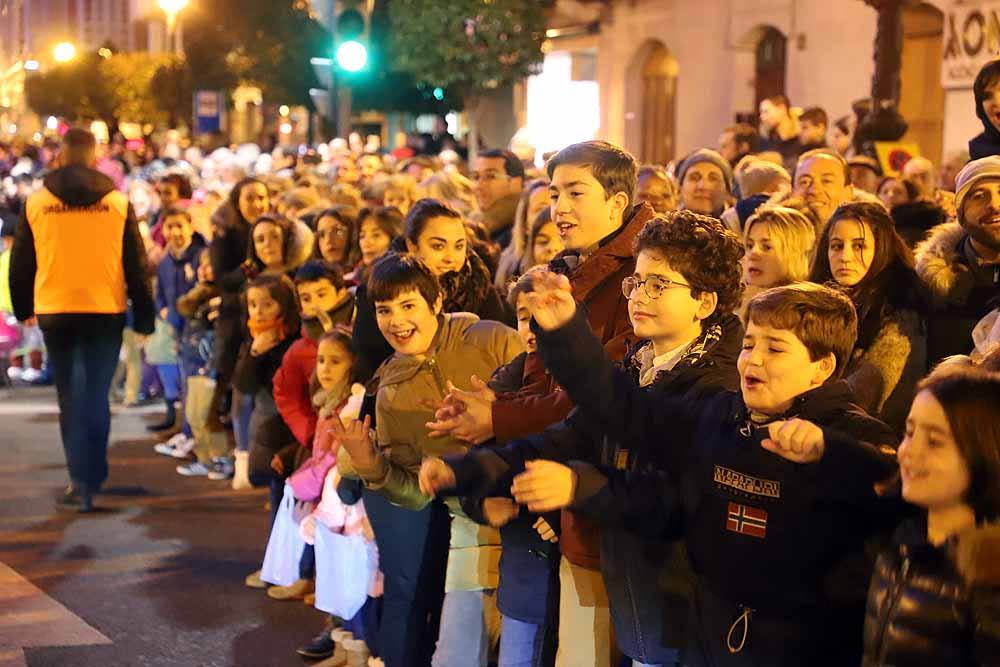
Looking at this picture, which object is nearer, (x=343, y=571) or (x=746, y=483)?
(x=746, y=483)

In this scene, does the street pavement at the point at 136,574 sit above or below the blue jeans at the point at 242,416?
below

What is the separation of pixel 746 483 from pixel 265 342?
4.67 m

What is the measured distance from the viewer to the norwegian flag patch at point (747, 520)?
3.77m

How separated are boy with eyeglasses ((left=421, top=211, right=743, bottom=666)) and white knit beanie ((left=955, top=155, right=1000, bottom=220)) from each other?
1.60 metres

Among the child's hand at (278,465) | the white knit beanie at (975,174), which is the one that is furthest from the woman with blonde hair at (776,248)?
the child's hand at (278,465)

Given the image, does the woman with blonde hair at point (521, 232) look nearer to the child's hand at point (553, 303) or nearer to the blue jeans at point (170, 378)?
the child's hand at point (553, 303)

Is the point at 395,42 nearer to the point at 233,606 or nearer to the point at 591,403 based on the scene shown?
the point at 233,606

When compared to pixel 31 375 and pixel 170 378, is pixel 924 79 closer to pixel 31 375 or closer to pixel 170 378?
pixel 170 378

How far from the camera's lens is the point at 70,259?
30.7ft

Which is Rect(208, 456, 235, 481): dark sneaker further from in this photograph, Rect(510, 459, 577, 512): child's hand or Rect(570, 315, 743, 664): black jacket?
Rect(510, 459, 577, 512): child's hand

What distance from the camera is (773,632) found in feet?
12.4

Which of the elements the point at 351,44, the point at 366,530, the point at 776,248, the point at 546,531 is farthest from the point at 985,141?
the point at 351,44

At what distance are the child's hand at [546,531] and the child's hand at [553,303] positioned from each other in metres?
1.13

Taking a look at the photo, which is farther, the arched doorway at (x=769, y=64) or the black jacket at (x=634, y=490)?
the arched doorway at (x=769, y=64)
